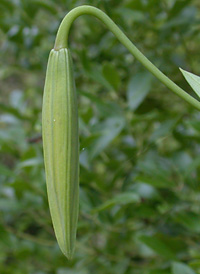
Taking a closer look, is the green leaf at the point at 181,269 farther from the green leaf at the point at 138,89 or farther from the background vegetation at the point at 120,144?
the green leaf at the point at 138,89

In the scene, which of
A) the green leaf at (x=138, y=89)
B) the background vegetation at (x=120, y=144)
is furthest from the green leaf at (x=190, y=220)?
the green leaf at (x=138, y=89)

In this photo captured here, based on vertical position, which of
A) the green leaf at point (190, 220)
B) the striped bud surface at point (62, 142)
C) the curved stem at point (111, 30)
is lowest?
the green leaf at point (190, 220)

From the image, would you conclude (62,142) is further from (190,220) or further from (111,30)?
(190,220)

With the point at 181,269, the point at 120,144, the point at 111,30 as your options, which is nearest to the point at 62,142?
the point at 111,30

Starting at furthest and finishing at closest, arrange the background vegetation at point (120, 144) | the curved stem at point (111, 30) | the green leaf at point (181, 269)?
1. the background vegetation at point (120, 144)
2. the green leaf at point (181, 269)
3. the curved stem at point (111, 30)

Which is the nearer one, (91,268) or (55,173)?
(55,173)

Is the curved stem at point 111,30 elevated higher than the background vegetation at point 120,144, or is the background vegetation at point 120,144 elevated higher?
the curved stem at point 111,30

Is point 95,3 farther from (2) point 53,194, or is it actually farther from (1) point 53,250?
(1) point 53,250

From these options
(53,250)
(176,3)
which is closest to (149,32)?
(176,3)
